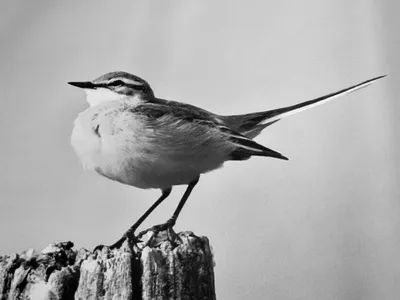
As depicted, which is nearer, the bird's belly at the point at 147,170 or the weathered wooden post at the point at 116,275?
the weathered wooden post at the point at 116,275

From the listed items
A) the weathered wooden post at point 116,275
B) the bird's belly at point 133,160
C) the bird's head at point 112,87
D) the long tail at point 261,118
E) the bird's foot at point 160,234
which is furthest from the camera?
the long tail at point 261,118

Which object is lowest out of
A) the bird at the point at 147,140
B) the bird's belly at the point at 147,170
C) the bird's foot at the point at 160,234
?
the bird's foot at the point at 160,234

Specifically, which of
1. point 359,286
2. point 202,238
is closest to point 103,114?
point 202,238

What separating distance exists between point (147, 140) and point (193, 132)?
15cm

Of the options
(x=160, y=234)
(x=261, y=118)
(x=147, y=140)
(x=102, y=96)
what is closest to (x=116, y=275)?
(x=160, y=234)

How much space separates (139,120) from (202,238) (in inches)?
16.5

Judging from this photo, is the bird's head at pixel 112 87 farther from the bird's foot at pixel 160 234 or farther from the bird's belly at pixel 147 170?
the bird's foot at pixel 160 234

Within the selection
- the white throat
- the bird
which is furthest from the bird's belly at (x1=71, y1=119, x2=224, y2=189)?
the white throat

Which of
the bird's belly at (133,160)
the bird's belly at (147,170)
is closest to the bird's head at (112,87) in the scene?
the bird's belly at (133,160)

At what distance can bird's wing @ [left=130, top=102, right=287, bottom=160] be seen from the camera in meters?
1.47

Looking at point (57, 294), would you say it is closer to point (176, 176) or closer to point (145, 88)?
point (176, 176)

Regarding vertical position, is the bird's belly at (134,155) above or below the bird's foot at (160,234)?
above

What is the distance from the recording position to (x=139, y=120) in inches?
57.2

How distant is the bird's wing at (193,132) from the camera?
1475 millimetres
